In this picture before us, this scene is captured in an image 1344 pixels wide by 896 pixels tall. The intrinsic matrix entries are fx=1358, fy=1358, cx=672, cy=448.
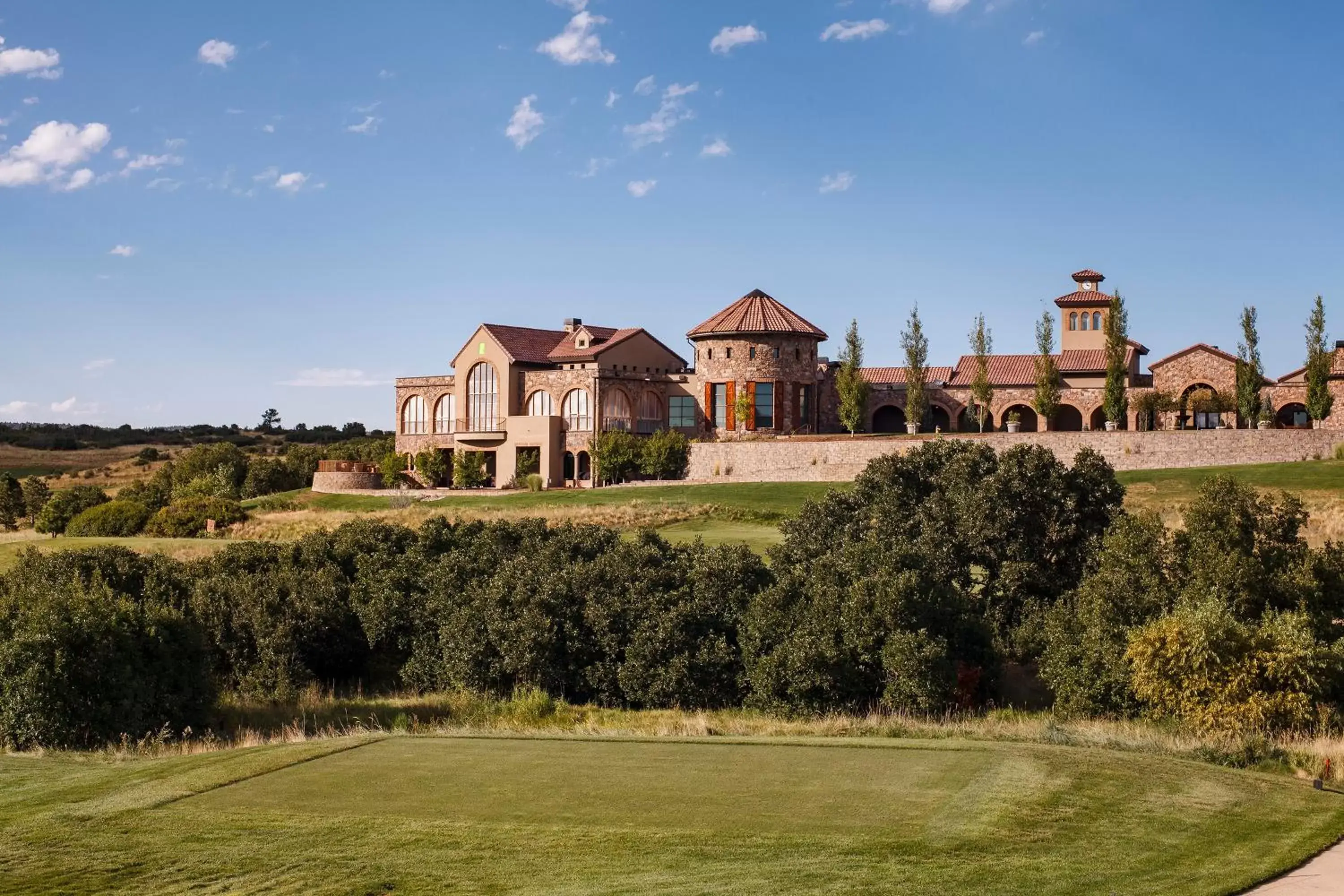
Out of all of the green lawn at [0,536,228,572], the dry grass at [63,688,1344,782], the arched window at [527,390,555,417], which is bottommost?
the dry grass at [63,688,1344,782]

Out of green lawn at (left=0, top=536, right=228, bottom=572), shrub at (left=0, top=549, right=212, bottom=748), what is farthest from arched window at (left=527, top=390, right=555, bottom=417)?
shrub at (left=0, top=549, right=212, bottom=748)

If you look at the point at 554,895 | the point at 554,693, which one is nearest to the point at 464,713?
the point at 554,693

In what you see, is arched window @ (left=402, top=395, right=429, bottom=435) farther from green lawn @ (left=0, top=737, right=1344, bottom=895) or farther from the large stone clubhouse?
green lawn @ (left=0, top=737, right=1344, bottom=895)

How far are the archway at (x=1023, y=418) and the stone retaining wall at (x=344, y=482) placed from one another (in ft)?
102

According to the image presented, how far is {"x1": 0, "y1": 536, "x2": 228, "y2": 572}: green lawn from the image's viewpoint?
1591 inches

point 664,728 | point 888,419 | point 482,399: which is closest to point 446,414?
point 482,399

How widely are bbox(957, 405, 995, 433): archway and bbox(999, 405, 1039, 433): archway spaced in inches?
19.8

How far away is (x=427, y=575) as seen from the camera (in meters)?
30.0

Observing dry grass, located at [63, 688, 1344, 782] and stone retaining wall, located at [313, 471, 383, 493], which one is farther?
stone retaining wall, located at [313, 471, 383, 493]

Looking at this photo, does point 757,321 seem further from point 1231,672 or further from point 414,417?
point 1231,672

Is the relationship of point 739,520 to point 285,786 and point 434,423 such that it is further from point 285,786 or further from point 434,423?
point 285,786

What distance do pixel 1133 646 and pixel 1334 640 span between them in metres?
4.17

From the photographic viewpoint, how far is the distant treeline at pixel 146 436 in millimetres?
112188

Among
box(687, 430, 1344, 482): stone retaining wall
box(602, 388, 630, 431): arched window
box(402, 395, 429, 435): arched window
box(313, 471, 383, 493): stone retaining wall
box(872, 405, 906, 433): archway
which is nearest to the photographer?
box(687, 430, 1344, 482): stone retaining wall
